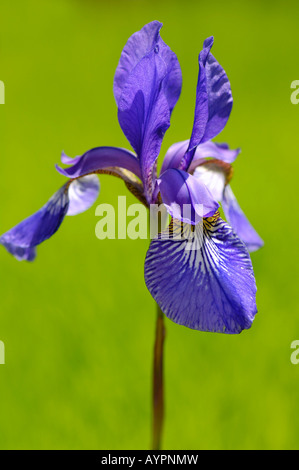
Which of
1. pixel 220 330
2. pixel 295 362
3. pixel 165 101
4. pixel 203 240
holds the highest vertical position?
pixel 165 101

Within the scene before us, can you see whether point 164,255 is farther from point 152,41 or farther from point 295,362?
point 295,362

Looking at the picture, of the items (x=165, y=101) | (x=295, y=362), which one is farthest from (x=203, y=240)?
(x=295, y=362)

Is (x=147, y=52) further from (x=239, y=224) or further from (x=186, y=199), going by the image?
(x=239, y=224)

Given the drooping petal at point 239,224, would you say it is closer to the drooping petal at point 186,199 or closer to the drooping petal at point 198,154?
the drooping petal at point 198,154

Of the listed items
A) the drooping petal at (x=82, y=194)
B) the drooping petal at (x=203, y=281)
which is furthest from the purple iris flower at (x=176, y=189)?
the drooping petal at (x=82, y=194)

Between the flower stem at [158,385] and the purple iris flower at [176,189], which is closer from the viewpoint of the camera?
the purple iris flower at [176,189]

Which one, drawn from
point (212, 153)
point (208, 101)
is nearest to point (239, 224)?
point (212, 153)

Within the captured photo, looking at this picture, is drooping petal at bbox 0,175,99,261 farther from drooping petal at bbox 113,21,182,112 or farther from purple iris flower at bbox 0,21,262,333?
drooping petal at bbox 113,21,182,112
